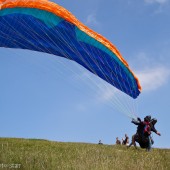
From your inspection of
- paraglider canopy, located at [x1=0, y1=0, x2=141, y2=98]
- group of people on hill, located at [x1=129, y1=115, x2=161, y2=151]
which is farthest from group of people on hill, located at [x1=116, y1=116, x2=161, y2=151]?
paraglider canopy, located at [x1=0, y1=0, x2=141, y2=98]

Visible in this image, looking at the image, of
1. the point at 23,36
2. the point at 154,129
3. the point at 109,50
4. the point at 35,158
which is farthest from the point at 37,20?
the point at 154,129

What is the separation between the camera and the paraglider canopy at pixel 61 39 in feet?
40.9

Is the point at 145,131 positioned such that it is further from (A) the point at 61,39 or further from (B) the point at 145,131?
(A) the point at 61,39

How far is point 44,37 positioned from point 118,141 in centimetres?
1268

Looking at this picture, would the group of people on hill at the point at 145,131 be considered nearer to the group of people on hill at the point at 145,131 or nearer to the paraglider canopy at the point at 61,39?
the group of people on hill at the point at 145,131

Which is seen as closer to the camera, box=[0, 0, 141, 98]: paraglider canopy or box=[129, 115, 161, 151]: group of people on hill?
box=[0, 0, 141, 98]: paraglider canopy

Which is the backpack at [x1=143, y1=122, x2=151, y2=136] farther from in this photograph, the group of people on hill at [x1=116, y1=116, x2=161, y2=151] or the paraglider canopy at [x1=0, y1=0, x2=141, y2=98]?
the paraglider canopy at [x1=0, y1=0, x2=141, y2=98]

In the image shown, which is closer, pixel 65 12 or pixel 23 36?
pixel 65 12

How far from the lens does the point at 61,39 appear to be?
543 inches

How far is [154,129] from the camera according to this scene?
16.3 meters

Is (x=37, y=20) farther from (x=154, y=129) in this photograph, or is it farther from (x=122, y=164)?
(x=154, y=129)

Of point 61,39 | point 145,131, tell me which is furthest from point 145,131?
point 61,39

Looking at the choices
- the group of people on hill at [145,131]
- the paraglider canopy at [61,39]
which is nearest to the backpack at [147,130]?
the group of people on hill at [145,131]

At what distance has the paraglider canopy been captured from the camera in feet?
40.9
